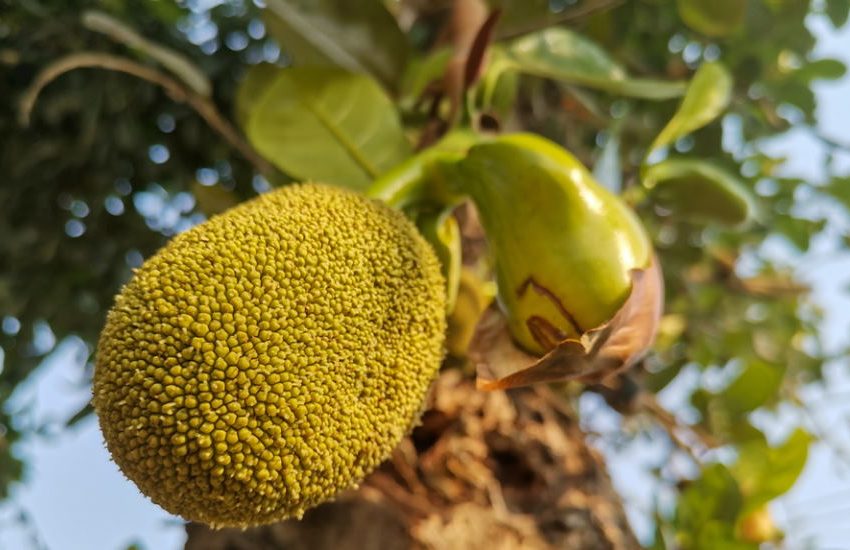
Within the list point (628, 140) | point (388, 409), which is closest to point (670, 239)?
point (628, 140)

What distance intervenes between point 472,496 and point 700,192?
1.16 feet

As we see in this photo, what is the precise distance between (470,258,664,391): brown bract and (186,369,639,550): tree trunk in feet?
0.41

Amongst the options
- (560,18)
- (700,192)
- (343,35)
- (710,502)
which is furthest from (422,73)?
(710,502)

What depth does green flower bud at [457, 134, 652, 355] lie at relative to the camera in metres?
0.41

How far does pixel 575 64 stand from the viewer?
641 millimetres

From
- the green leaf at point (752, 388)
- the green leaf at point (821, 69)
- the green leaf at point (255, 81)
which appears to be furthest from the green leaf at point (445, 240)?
the green leaf at point (821, 69)

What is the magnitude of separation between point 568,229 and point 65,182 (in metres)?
0.57

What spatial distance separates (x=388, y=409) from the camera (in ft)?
1.30

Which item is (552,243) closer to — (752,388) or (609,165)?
(609,165)

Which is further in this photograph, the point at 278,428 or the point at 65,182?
the point at 65,182

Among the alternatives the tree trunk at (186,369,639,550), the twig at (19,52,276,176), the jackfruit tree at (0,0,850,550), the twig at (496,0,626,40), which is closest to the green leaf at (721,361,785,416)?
the jackfruit tree at (0,0,850,550)

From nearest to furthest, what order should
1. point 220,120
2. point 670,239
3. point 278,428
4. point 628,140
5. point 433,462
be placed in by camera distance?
point 278,428, point 433,462, point 220,120, point 628,140, point 670,239

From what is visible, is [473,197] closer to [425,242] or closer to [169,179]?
[425,242]

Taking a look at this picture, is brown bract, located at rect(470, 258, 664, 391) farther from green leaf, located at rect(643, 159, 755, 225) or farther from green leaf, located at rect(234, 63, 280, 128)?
green leaf, located at rect(234, 63, 280, 128)
